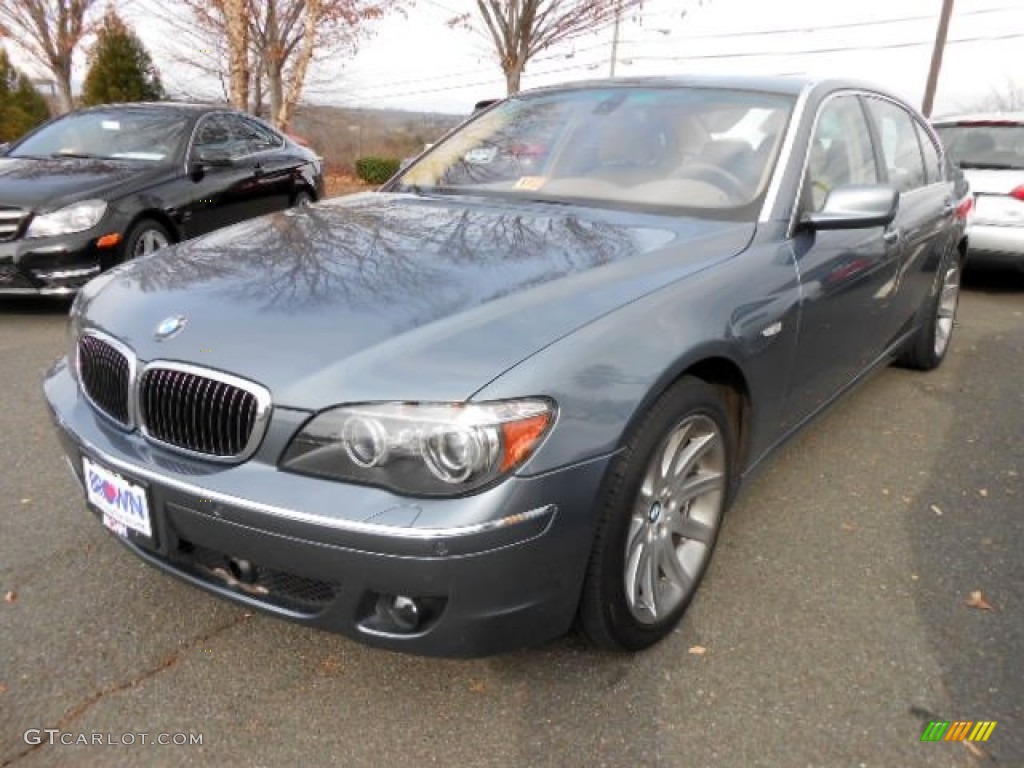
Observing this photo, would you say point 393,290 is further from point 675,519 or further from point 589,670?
point 589,670

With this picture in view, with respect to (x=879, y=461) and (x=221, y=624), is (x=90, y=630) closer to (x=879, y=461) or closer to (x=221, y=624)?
(x=221, y=624)

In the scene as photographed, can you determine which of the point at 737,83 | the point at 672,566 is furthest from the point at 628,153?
the point at 672,566

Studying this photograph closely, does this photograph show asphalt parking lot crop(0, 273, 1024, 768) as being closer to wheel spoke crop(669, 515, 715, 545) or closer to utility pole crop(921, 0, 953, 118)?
wheel spoke crop(669, 515, 715, 545)

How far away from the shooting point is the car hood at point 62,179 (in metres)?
5.49

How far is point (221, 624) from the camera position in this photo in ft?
7.82

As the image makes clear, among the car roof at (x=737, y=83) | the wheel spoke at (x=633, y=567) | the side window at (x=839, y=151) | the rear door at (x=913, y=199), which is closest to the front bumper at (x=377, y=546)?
the wheel spoke at (x=633, y=567)

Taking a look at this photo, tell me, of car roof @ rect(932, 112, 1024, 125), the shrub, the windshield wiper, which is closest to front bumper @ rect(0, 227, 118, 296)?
the windshield wiper

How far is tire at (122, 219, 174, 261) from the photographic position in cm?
575

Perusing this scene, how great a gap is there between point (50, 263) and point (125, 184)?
2.63 feet

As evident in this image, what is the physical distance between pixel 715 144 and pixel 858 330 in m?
0.95

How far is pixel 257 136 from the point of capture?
7.66 metres

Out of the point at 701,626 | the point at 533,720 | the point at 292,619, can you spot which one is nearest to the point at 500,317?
the point at 292,619

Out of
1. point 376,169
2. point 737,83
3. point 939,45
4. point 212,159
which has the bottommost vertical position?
point 376,169

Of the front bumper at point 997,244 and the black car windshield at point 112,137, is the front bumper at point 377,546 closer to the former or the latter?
the black car windshield at point 112,137
